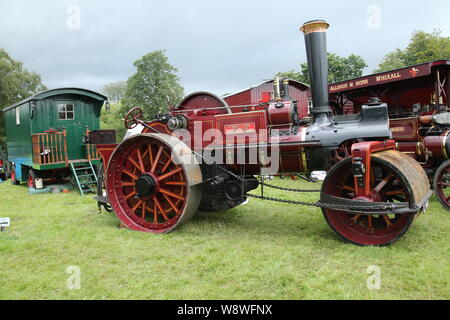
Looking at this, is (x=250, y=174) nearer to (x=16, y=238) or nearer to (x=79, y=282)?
(x=79, y=282)

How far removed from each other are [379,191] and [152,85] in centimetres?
1999

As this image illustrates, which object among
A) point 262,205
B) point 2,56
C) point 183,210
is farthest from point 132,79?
point 183,210

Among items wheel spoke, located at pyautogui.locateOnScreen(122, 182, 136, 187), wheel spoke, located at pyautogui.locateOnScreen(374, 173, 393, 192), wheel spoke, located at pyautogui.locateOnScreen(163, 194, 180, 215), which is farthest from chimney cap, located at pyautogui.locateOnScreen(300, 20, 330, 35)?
wheel spoke, located at pyautogui.locateOnScreen(122, 182, 136, 187)

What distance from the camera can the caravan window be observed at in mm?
10055

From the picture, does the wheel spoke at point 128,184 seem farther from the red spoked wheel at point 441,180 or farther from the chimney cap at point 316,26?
the red spoked wheel at point 441,180

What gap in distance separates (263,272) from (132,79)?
68.7ft

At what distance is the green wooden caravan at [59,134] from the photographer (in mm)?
9281

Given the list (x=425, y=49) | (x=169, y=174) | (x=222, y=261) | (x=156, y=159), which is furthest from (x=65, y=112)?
(x=425, y=49)

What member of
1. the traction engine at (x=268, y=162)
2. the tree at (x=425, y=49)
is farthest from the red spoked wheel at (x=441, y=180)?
the tree at (x=425, y=49)

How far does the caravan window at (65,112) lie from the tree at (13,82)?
624 inches

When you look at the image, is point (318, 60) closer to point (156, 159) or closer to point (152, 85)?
point (156, 159)

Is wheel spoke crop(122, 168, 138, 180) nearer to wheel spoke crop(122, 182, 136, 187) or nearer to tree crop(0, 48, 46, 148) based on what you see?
wheel spoke crop(122, 182, 136, 187)

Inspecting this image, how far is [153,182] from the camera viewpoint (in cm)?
482

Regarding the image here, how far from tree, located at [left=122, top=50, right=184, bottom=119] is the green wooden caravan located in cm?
1053
